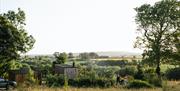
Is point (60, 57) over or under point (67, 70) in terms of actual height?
over

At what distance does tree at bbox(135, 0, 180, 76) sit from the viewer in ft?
214

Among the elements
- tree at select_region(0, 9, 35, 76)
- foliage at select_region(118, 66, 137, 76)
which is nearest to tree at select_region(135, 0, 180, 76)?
foliage at select_region(118, 66, 137, 76)

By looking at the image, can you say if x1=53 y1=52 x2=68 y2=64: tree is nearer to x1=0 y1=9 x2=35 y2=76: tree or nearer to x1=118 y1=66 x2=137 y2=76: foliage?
x1=118 y1=66 x2=137 y2=76: foliage

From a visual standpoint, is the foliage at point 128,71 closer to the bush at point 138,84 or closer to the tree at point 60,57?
the tree at point 60,57

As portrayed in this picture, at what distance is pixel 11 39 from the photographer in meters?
48.9

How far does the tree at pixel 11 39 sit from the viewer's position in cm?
4891

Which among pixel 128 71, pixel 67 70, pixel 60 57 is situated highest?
pixel 60 57

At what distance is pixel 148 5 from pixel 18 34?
79.2 ft

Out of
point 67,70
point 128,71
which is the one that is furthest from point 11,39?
point 128,71

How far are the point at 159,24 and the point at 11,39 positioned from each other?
2609 cm

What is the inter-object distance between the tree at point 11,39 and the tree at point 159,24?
2130cm

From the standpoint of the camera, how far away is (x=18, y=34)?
4953cm

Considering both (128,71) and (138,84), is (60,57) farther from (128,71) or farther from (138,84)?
(138,84)

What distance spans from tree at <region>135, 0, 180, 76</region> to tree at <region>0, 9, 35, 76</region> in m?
21.3
